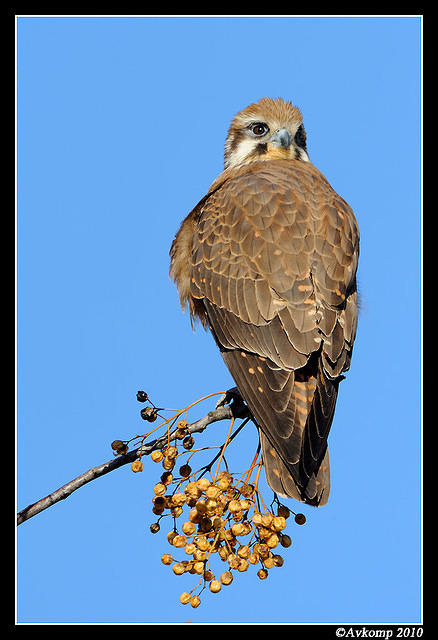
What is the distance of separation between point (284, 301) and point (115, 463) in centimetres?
125

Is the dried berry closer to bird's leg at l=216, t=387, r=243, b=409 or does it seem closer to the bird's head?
bird's leg at l=216, t=387, r=243, b=409

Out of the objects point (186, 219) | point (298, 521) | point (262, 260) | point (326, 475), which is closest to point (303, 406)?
point (326, 475)

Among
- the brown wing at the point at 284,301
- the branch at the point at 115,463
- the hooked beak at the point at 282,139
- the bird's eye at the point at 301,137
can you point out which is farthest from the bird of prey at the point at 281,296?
the bird's eye at the point at 301,137

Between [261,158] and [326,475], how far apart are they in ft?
8.10

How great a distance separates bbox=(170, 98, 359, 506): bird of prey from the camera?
3.62 meters

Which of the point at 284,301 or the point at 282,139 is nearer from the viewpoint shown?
the point at 284,301

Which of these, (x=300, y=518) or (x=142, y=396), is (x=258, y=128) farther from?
(x=300, y=518)

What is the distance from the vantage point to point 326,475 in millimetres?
3691

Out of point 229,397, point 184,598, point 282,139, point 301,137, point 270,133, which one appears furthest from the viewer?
point 301,137

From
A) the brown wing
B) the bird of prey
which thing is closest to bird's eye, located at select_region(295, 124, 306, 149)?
the bird of prey

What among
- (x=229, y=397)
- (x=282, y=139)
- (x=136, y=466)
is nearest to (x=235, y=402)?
(x=229, y=397)

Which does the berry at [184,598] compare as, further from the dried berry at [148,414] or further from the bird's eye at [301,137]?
the bird's eye at [301,137]

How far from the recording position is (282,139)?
5250mm

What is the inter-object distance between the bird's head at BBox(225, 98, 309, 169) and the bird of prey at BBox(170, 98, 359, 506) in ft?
1.21
